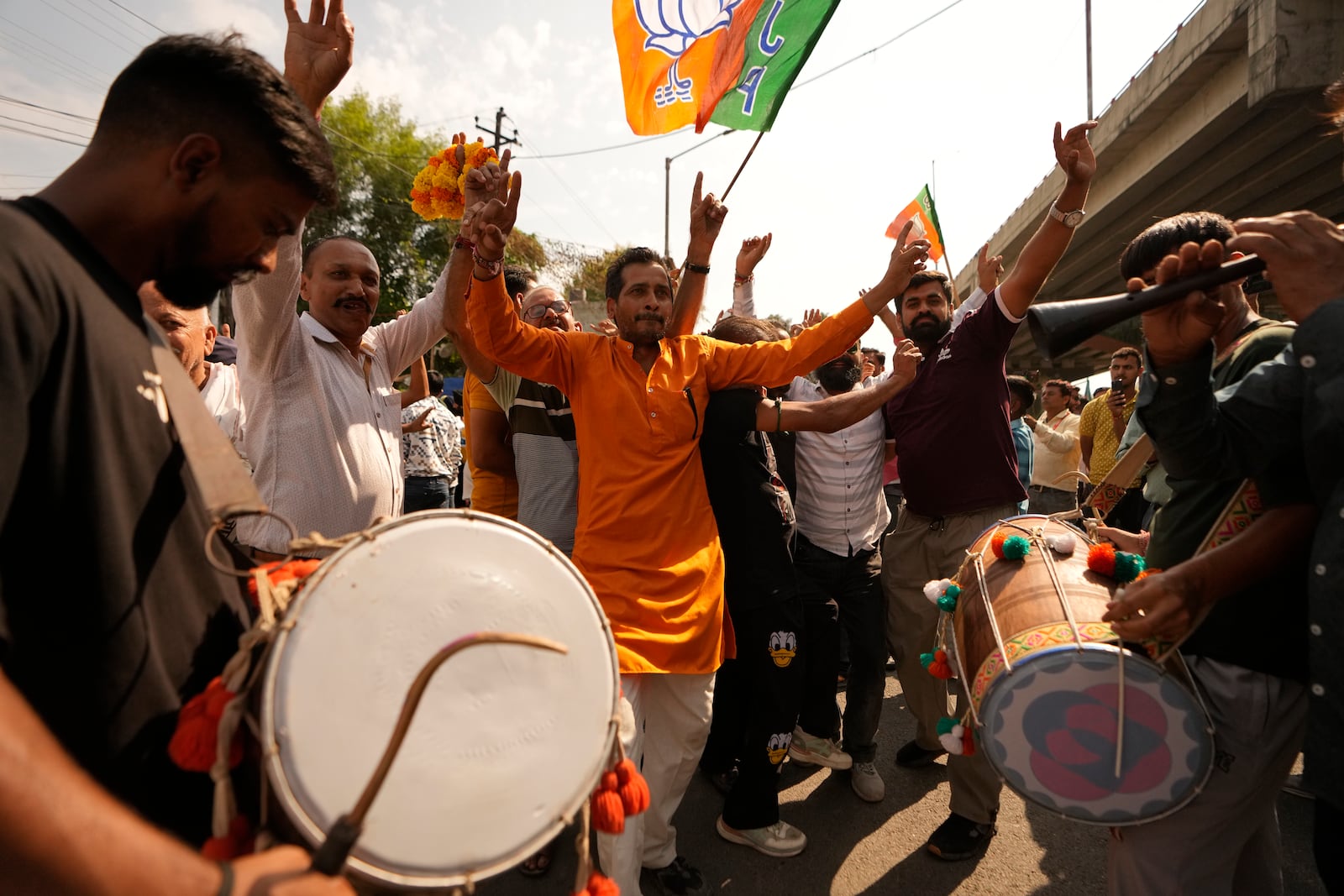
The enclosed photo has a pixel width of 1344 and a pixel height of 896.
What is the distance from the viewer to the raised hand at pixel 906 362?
3033 mm

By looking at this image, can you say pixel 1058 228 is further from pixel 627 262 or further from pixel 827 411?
pixel 627 262

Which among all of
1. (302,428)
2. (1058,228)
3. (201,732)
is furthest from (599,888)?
(1058,228)

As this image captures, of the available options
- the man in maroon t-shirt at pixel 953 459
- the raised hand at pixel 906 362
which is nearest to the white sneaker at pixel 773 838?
the man in maroon t-shirt at pixel 953 459

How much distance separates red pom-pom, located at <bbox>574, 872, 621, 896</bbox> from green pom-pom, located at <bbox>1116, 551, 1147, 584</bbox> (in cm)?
164

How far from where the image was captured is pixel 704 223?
3279mm

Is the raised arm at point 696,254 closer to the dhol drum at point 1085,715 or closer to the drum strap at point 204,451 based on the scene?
the dhol drum at point 1085,715

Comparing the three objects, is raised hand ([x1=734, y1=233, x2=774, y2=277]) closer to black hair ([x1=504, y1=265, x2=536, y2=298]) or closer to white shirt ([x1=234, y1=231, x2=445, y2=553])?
black hair ([x1=504, y1=265, x2=536, y2=298])

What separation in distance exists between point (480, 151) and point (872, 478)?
2.67m

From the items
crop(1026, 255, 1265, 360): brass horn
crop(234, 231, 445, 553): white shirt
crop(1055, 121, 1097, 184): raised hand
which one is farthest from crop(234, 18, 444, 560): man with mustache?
crop(1055, 121, 1097, 184): raised hand

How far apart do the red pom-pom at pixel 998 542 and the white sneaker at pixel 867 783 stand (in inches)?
A: 70.1

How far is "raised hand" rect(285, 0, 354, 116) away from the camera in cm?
188

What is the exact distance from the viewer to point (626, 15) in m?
4.45

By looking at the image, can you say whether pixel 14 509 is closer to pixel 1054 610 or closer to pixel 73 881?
pixel 73 881

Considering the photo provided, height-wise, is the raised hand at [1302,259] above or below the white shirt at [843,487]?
above
